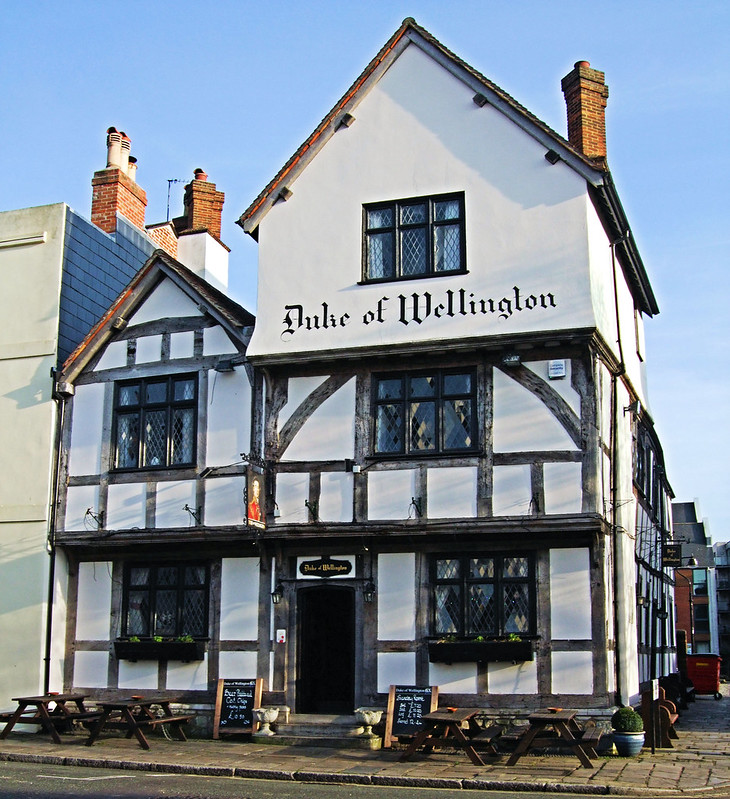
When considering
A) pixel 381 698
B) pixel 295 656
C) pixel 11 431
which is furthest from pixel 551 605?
pixel 11 431

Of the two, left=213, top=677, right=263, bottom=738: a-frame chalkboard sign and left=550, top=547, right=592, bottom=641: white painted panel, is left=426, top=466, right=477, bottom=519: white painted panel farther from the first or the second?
left=213, top=677, right=263, bottom=738: a-frame chalkboard sign

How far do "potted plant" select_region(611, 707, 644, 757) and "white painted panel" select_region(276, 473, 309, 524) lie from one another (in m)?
5.53

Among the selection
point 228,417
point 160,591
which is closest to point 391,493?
point 228,417

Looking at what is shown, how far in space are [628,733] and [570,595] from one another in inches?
85.9

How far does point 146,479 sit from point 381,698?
5.35 metres

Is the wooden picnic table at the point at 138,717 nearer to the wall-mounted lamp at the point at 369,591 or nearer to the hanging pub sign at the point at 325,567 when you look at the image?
the hanging pub sign at the point at 325,567

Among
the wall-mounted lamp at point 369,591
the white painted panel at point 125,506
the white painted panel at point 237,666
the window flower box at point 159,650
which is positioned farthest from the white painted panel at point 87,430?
the wall-mounted lamp at point 369,591

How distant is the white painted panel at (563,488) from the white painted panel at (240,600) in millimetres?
4798

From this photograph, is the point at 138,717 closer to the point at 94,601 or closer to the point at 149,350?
the point at 94,601

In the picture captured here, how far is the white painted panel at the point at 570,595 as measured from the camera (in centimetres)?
1450

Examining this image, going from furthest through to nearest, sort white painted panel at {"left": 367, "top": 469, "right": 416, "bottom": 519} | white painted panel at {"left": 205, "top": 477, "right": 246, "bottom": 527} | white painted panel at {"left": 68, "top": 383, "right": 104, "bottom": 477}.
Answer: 1. white painted panel at {"left": 68, "top": 383, "right": 104, "bottom": 477}
2. white painted panel at {"left": 205, "top": 477, "right": 246, "bottom": 527}
3. white painted panel at {"left": 367, "top": 469, "right": 416, "bottom": 519}

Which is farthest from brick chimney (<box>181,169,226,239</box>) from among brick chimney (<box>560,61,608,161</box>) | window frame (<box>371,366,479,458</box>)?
brick chimney (<box>560,61,608,161</box>)

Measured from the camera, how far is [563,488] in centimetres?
1476

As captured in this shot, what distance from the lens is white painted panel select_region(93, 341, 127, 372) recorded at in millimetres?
17656
